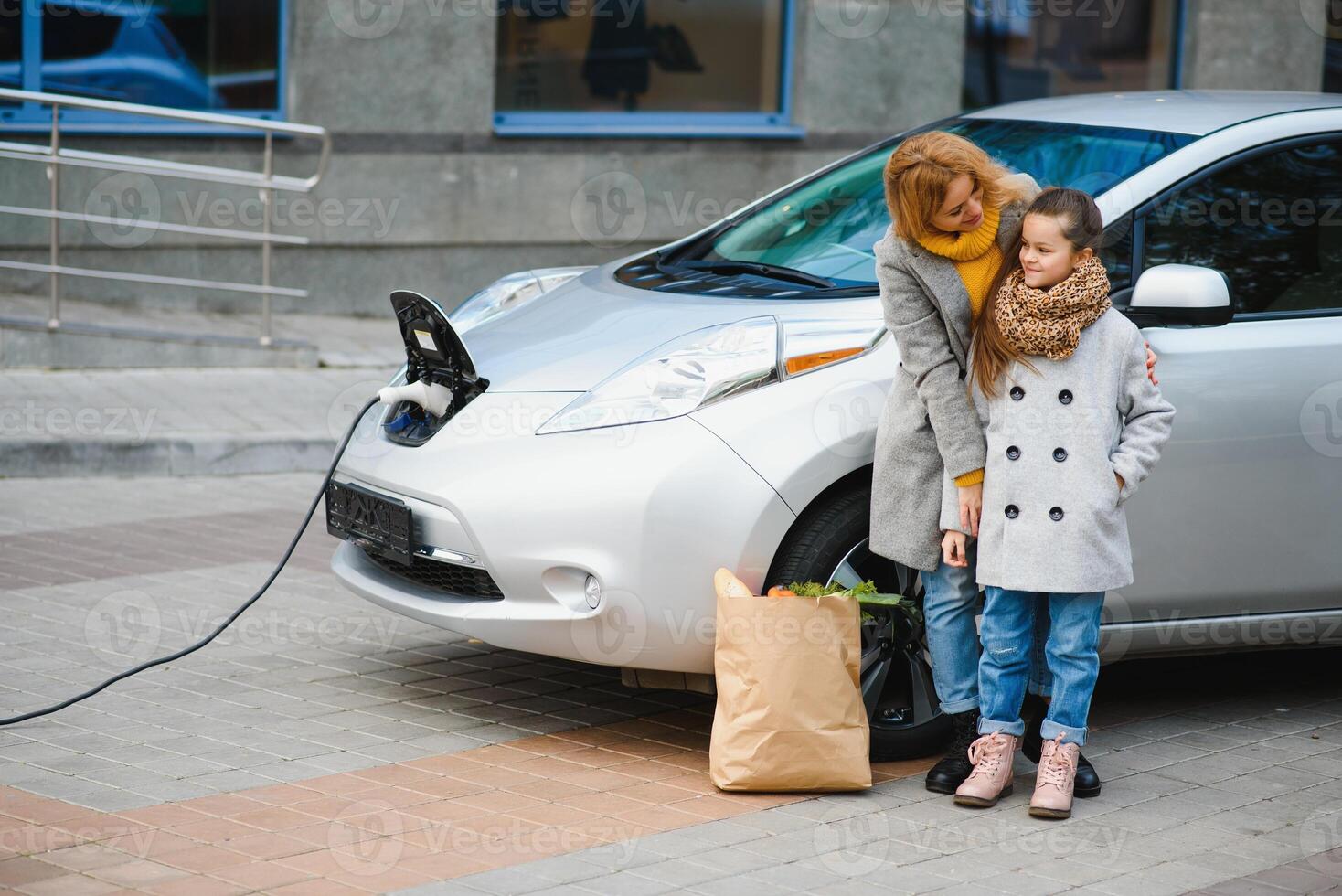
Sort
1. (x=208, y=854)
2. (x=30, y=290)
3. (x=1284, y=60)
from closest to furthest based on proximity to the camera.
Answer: (x=208, y=854) → (x=30, y=290) → (x=1284, y=60)

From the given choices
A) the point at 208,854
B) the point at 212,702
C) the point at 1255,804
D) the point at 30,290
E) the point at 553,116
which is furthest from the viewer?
the point at 553,116

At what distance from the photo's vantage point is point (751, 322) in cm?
452

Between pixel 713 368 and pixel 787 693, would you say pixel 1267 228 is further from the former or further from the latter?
pixel 787 693

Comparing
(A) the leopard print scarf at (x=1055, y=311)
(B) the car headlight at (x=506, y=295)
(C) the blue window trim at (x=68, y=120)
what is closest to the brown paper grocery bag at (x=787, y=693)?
(A) the leopard print scarf at (x=1055, y=311)

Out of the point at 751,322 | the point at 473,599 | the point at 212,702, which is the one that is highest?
the point at 751,322

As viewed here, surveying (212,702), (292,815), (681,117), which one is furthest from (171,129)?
(292,815)

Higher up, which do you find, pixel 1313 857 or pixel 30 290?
pixel 30 290

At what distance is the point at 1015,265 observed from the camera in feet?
13.8

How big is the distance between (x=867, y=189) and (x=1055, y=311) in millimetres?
1414

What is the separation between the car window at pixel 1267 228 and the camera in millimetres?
4750

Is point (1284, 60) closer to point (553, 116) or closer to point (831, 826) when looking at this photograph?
point (553, 116)

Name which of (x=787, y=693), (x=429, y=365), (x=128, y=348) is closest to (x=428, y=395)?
(x=429, y=365)

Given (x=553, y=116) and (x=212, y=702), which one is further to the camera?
(x=553, y=116)

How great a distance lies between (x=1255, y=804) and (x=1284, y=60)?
1087 cm
